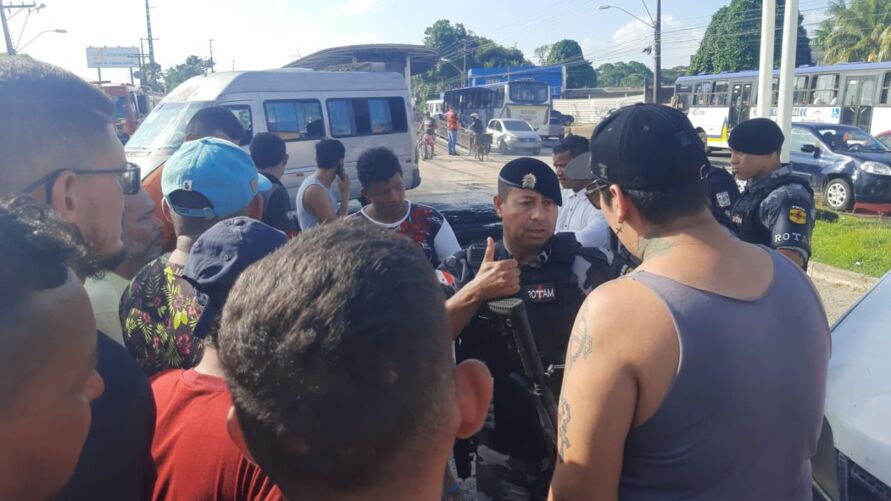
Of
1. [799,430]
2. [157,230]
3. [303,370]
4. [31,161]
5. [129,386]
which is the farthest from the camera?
[157,230]

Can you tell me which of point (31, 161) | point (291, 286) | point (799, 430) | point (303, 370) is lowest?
point (799, 430)

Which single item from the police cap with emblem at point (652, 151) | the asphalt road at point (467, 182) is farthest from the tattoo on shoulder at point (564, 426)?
the asphalt road at point (467, 182)

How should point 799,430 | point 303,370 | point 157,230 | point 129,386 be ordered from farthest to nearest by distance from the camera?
point 157,230 < point 799,430 < point 129,386 < point 303,370

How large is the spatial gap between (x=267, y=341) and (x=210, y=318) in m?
0.73

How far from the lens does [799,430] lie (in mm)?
1431

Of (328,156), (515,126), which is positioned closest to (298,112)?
(328,156)

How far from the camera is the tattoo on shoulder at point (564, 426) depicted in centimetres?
143

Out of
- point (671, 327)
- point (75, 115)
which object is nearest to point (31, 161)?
point (75, 115)

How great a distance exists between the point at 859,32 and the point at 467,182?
3351cm

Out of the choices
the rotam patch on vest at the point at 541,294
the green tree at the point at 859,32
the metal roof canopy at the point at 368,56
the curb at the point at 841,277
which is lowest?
the curb at the point at 841,277

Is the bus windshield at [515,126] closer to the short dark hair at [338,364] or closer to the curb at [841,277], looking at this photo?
the curb at [841,277]

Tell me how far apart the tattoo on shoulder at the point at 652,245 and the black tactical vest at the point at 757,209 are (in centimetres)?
231

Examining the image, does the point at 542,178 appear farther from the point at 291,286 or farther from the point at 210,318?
the point at 291,286

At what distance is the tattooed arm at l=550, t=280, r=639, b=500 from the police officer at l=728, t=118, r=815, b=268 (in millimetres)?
2357
